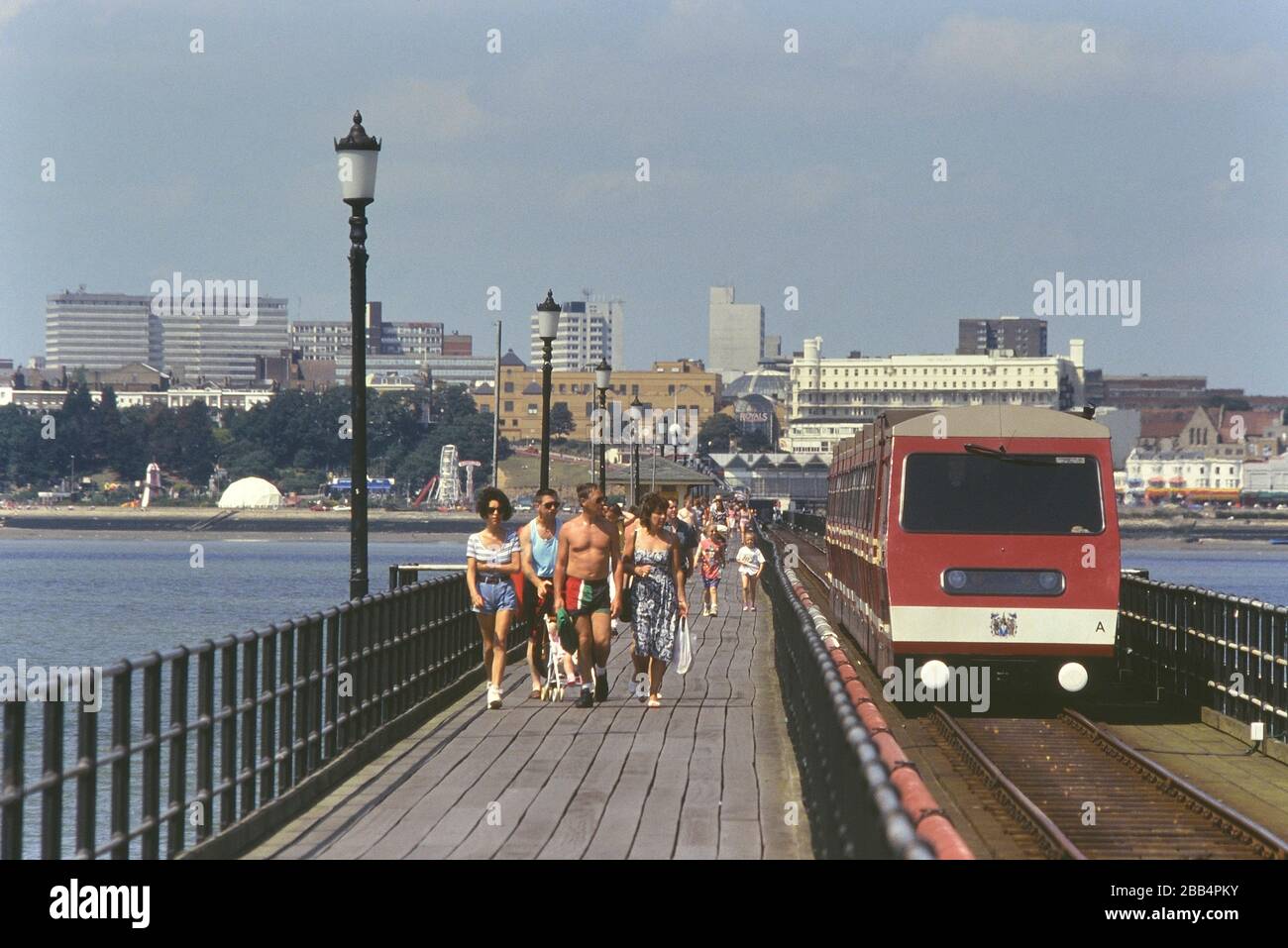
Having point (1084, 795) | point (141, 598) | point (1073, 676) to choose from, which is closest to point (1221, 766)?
point (1084, 795)

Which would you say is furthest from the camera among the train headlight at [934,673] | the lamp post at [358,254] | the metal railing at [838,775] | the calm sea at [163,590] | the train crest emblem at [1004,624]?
the calm sea at [163,590]

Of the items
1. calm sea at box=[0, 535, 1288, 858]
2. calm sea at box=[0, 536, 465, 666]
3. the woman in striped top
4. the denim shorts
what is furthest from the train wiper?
calm sea at box=[0, 536, 465, 666]

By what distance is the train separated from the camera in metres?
20.8

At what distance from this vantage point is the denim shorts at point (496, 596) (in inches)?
735

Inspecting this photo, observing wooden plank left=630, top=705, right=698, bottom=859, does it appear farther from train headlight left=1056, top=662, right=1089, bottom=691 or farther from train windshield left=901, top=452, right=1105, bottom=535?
train headlight left=1056, top=662, right=1089, bottom=691

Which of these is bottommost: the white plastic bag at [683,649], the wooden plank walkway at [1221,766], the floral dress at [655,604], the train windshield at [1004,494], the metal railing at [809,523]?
the metal railing at [809,523]

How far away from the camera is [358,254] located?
18.1 m

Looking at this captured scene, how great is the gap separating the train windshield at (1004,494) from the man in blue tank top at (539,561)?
3808 millimetres

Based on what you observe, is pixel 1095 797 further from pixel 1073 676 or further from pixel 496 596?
pixel 496 596

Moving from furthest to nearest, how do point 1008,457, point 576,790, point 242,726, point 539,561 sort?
point 1008,457
point 539,561
point 576,790
point 242,726

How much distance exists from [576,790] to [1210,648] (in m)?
9.12

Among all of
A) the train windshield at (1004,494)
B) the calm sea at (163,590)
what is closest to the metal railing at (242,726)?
the train windshield at (1004,494)

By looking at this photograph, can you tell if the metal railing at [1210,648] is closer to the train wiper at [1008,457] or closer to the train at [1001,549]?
the train at [1001,549]
